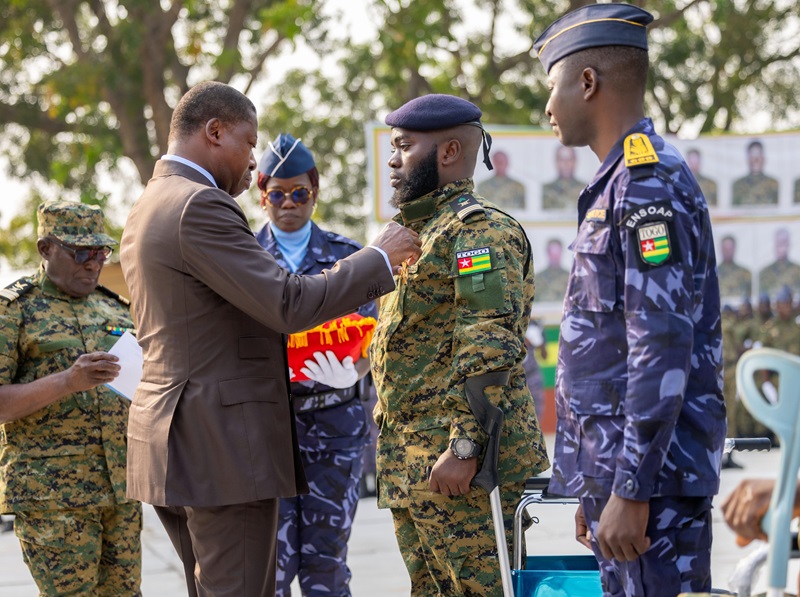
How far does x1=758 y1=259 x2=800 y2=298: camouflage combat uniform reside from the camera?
1351cm

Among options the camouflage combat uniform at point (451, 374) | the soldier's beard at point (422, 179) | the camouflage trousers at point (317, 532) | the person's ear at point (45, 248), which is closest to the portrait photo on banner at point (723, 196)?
the camouflage trousers at point (317, 532)

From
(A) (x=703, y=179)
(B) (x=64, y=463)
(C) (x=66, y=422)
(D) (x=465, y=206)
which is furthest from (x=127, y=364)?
(A) (x=703, y=179)

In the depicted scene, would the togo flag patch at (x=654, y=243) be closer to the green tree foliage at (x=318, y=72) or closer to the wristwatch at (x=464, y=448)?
the wristwatch at (x=464, y=448)

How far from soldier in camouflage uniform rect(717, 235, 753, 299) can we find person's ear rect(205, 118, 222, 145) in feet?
36.2

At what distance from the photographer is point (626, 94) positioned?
2.86m

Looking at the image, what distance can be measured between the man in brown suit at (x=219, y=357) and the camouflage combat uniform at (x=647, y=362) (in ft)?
3.02

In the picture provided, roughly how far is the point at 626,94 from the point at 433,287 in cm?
109

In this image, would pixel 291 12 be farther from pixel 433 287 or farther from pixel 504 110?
pixel 433 287

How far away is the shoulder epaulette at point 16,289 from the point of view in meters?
4.48

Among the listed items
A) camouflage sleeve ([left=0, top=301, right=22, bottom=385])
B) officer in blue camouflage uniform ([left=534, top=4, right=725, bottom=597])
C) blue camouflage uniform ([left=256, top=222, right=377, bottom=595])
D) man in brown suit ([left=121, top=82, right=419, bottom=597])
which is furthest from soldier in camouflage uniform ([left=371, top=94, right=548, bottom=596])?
camouflage sleeve ([left=0, top=301, right=22, bottom=385])

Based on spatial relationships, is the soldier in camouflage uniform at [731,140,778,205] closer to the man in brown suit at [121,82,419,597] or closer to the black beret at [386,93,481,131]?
the black beret at [386,93,481,131]

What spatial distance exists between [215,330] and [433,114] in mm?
1103

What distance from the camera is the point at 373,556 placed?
7496 millimetres

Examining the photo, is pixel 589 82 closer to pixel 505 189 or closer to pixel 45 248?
pixel 45 248
